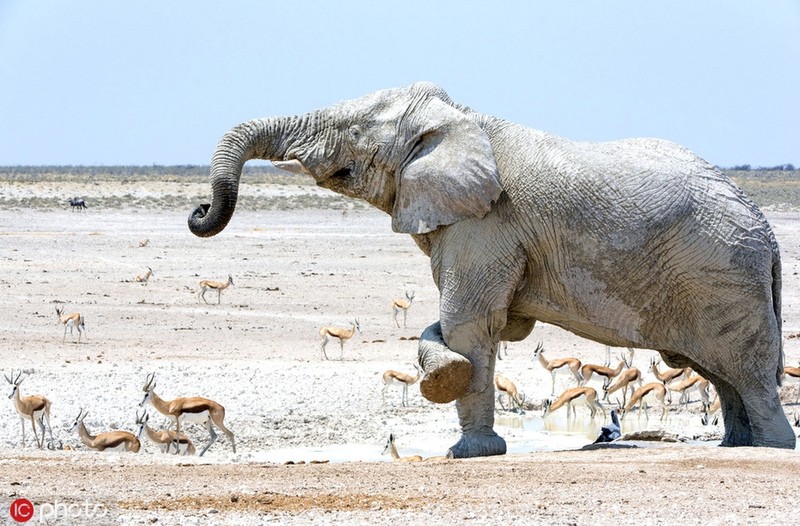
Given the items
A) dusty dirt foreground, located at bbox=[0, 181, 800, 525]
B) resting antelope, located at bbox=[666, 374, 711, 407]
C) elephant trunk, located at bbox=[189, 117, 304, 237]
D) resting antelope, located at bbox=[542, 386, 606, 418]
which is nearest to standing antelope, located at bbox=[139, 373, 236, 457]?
dusty dirt foreground, located at bbox=[0, 181, 800, 525]

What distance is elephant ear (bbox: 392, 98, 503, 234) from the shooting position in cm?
941

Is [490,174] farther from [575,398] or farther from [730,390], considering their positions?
[575,398]

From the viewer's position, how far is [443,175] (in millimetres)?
9461

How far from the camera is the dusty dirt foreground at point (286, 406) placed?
7.07 metres

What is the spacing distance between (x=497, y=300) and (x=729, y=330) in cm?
155

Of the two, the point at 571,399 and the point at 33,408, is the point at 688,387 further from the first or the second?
the point at 33,408

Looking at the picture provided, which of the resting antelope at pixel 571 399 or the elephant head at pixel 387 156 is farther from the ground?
the elephant head at pixel 387 156

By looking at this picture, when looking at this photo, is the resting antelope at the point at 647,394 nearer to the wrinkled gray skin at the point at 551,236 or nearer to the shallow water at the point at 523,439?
the shallow water at the point at 523,439

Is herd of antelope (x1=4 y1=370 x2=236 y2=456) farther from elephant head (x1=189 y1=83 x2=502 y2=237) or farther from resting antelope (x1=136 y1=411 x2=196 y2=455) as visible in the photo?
elephant head (x1=189 y1=83 x2=502 y2=237)

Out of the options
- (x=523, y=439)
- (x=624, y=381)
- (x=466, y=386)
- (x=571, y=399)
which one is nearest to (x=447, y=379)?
(x=466, y=386)

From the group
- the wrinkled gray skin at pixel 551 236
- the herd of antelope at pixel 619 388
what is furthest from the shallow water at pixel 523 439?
the wrinkled gray skin at pixel 551 236

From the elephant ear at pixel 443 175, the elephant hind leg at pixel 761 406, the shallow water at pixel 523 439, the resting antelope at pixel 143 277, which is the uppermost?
the elephant ear at pixel 443 175

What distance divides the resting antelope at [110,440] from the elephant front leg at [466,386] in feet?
12.2

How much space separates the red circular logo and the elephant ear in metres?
3.49
